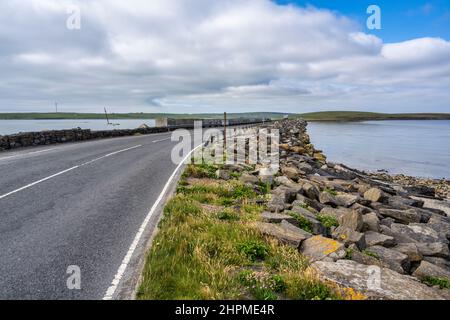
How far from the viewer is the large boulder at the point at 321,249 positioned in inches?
231

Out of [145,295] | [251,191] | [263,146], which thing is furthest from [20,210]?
[263,146]

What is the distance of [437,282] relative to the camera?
19.6 ft

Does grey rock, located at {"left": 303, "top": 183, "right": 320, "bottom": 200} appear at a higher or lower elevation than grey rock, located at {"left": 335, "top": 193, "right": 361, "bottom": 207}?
higher

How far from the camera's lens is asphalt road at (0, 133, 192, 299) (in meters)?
5.20

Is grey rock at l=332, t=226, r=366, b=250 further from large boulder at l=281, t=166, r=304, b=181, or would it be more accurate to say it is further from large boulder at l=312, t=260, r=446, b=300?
large boulder at l=281, t=166, r=304, b=181

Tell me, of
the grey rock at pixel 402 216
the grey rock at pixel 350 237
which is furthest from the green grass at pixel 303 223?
the grey rock at pixel 402 216

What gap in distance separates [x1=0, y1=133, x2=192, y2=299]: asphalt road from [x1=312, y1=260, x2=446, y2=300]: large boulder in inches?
125

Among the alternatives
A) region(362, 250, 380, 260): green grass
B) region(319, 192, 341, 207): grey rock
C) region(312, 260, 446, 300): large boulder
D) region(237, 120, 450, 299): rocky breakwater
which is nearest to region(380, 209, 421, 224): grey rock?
region(237, 120, 450, 299): rocky breakwater

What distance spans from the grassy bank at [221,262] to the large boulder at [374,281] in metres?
0.25

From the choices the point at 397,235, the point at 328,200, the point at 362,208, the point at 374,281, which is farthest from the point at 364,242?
the point at 328,200

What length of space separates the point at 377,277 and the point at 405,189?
18.3 meters

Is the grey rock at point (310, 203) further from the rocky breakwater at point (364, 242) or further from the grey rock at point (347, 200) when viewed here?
the grey rock at point (347, 200)

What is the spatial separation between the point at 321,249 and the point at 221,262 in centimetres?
189

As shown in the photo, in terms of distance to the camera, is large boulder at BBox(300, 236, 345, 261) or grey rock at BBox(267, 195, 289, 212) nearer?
large boulder at BBox(300, 236, 345, 261)
